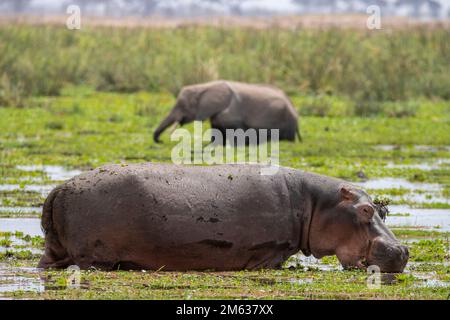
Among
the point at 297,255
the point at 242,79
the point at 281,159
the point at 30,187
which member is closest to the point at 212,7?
the point at 242,79

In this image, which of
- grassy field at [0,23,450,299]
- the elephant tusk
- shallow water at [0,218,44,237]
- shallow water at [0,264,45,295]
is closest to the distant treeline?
grassy field at [0,23,450,299]

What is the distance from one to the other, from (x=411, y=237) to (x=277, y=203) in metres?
2.38

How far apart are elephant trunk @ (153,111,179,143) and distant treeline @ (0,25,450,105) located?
5.41m

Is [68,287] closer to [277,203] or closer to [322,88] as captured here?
[277,203]

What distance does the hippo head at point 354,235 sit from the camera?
401 inches

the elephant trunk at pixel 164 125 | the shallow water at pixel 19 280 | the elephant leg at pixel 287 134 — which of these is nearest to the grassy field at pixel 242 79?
the shallow water at pixel 19 280

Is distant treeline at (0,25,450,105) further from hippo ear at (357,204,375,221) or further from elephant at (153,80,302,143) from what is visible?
hippo ear at (357,204,375,221)

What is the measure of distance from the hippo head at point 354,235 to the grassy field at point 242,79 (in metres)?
0.21

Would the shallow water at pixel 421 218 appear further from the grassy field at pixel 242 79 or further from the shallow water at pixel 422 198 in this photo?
the shallow water at pixel 422 198

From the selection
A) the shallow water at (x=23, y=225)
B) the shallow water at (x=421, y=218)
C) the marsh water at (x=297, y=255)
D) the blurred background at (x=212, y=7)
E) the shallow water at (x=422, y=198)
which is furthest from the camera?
the blurred background at (x=212, y=7)

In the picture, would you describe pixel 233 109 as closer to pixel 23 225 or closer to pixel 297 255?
pixel 23 225

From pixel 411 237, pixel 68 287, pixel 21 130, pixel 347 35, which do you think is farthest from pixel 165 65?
pixel 68 287

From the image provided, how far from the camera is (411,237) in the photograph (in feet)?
40.7

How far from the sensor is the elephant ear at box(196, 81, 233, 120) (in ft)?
73.9
